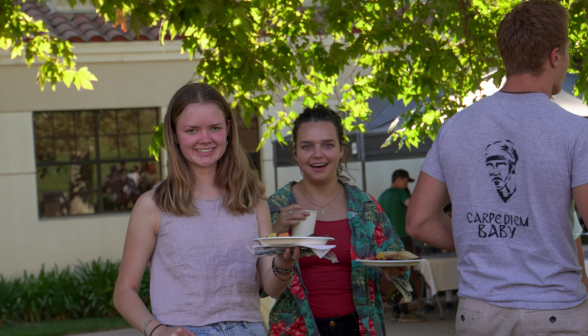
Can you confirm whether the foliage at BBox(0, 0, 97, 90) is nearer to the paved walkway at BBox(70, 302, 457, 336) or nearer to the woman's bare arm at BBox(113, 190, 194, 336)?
the paved walkway at BBox(70, 302, 457, 336)

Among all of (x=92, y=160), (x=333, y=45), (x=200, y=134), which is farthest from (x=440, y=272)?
(x=200, y=134)

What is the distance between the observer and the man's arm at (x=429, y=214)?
7.61ft

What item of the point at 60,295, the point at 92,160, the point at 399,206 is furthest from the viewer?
the point at 92,160

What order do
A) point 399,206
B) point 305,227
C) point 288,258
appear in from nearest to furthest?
point 288,258 → point 305,227 → point 399,206

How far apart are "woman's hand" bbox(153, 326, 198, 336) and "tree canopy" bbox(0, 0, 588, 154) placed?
119 inches

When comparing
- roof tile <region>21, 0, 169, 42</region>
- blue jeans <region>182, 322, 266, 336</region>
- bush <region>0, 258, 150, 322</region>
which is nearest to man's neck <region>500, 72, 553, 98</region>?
blue jeans <region>182, 322, 266, 336</region>

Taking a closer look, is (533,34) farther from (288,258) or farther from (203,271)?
(203,271)

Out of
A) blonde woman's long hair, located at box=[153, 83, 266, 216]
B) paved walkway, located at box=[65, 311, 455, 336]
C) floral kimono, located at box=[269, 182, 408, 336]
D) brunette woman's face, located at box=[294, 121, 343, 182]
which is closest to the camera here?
blonde woman's long hair, located at box=[153, 83, 266, 216]

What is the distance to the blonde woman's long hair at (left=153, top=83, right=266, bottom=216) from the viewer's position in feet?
7.53

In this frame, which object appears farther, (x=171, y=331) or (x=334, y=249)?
(x=334, y=249)

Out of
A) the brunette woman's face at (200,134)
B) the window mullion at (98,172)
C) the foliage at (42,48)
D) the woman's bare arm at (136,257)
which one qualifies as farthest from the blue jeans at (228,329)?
the window mullion at (98,172)

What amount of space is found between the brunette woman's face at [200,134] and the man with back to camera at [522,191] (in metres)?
0.84

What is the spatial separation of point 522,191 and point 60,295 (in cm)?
797

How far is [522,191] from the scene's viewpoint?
207 centimetres
